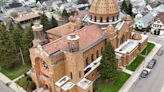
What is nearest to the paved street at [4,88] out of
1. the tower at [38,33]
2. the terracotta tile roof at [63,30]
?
the tower at [38,33]

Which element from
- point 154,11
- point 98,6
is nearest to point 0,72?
point 98,6

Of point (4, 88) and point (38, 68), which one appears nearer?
point (38, 68)

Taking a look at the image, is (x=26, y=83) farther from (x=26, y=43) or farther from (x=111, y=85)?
(x=111, y=85)

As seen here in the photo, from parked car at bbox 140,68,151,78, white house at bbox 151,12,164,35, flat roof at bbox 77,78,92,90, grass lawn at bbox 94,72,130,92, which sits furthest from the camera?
white house at bbox 151,12,164,35

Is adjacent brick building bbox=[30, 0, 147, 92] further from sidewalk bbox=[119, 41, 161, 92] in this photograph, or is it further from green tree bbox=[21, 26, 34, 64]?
green tree bbox=[21, 26, 34, 64]

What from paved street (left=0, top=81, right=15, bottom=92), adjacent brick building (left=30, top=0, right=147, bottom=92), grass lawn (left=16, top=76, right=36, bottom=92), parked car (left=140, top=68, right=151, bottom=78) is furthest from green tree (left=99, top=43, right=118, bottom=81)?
paved street (left=0, top=81, right=15, bottom=92)

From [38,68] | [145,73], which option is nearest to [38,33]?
[38,68]
